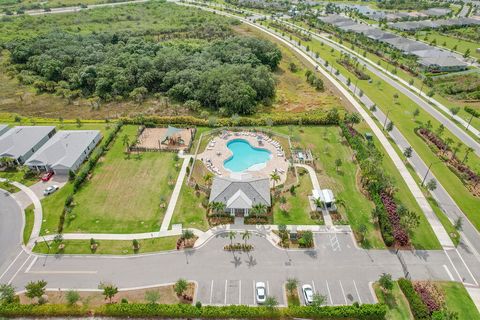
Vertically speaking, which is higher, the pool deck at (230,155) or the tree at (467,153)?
the tree at (467,153)

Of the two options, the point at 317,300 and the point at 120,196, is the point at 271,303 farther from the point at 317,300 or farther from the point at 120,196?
the point at 120,196

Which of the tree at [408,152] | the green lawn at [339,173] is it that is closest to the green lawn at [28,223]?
the green lawn at [339,173]

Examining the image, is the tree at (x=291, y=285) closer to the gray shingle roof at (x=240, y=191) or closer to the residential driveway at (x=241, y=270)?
the residential driveway at (x=241, y=270)

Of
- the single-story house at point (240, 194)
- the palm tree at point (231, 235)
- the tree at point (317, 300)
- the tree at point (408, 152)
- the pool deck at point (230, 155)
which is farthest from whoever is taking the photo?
→ the tree at point (408, 152)

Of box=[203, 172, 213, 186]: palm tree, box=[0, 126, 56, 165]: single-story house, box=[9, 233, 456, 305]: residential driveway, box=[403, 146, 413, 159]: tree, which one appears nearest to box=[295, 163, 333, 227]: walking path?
box=[9, 233, 456, 305]: residential driveway

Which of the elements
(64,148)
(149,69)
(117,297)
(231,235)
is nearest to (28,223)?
(64,148)

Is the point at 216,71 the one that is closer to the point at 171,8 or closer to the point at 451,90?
the point at 451,90
